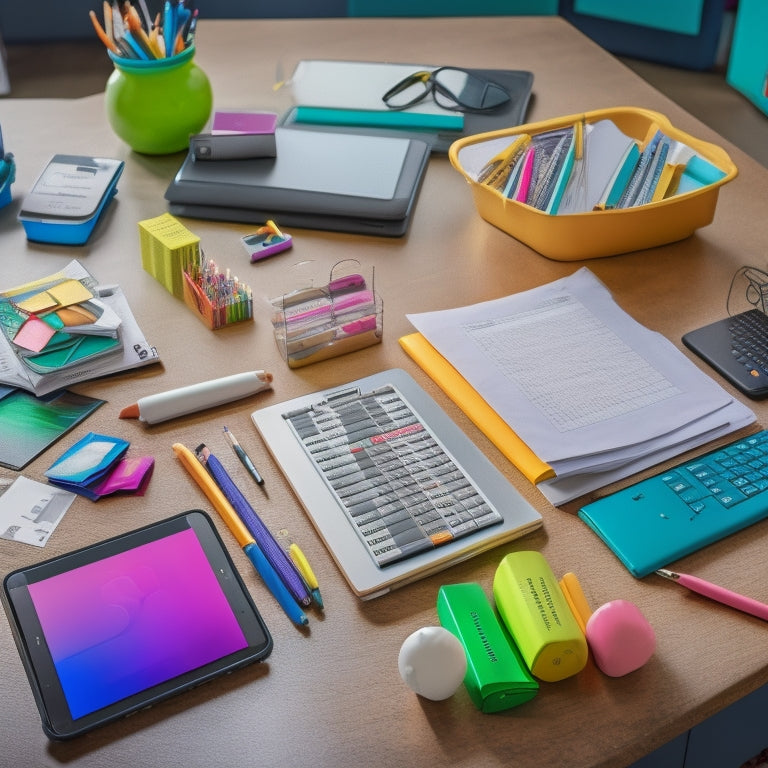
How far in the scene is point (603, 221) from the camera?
3.82ft

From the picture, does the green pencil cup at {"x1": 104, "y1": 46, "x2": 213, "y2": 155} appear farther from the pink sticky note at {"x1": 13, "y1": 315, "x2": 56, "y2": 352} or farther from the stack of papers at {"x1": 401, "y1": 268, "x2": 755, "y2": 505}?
the stack of papers at {"x1": 401, "y1": 268, "x2": 755, "y2": 505}

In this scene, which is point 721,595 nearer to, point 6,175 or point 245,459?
point 245,459

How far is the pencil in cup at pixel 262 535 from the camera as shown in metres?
0.78

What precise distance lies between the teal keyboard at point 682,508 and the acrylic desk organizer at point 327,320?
1.14 feet

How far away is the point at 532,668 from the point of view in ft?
2.32

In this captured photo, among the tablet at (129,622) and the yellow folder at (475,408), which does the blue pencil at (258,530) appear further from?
the yellow folder at (475,408)

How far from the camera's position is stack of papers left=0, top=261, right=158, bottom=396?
995 millimetres

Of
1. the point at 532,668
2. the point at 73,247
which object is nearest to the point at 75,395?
the point at 73,247

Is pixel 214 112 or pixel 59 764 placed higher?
pixel 214 112

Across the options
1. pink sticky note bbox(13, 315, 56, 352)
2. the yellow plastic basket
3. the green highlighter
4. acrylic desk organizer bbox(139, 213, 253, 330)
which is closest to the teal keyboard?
the green highlighter

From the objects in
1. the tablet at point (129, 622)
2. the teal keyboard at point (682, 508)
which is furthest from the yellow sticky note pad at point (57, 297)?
the teal keyboard at point (682, 508)

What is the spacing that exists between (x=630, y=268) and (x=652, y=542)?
19.5 inches

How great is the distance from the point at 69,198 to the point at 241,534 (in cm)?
68

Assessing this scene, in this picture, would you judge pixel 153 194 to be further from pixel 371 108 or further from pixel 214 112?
pixel 371 108
